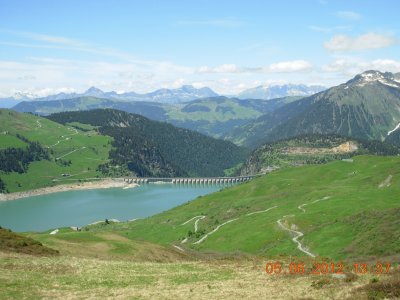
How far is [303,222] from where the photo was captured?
345 ft

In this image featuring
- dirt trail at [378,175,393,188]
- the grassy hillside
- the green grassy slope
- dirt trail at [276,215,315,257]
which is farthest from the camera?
dirt trail at [378,175,393,188]

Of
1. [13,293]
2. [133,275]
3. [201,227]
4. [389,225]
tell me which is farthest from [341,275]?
[201,227]

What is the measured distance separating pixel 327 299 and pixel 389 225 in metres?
48.4

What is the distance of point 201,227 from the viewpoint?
14700 centimetres

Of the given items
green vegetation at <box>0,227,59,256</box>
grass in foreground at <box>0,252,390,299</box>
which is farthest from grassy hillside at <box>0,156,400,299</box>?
green vegetation at <box>0,227,59,256</box>

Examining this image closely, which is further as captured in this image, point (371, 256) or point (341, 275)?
point (371, 256)

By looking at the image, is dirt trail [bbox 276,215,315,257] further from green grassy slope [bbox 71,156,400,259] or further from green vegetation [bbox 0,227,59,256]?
green vegetation [bbox 0,227,59,256]

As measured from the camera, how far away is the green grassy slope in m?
81.6

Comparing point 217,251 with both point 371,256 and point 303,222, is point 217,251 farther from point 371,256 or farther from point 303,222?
point 371,256

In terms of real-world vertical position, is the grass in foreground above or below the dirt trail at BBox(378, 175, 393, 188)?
above

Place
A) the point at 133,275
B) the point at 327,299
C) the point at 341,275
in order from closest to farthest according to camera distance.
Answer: the point at 327,299 → the point at 341,275 → the point at 133,275

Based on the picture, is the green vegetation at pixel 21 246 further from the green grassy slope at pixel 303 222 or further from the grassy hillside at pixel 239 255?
the green grassy slope at pixel 303 222
